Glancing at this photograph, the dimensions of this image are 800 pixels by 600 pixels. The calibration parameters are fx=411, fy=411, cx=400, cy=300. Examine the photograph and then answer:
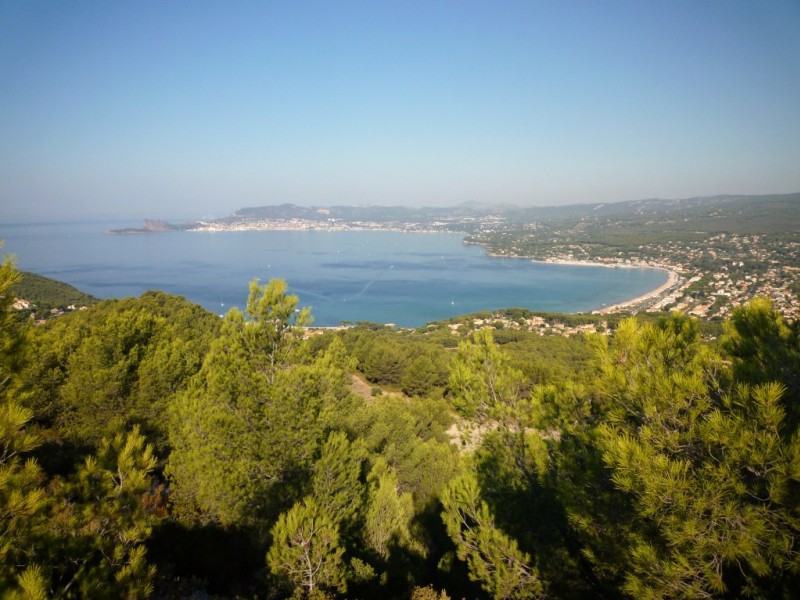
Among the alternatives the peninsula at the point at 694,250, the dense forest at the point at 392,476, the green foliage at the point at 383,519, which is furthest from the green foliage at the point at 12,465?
the peninsula at the point at 694,250

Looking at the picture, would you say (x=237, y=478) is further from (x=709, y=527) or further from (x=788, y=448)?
(x=788, y=448)

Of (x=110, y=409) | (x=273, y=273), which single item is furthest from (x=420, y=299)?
(x=110, y=409)

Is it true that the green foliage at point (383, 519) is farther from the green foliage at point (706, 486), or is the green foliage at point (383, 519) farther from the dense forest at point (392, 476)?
the green foliage at point (706, 486)

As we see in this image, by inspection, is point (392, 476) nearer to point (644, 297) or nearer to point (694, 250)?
point (644, 297)

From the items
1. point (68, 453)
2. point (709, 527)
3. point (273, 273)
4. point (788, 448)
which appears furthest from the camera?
point (273, 273)

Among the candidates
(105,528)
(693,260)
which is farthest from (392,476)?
(693,260)

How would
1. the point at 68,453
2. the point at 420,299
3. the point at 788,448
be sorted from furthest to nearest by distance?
the point at 420,299
the point at 68,453
the point at 788,448
